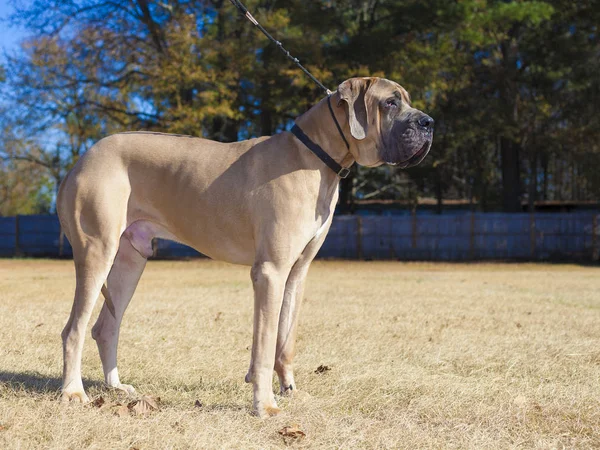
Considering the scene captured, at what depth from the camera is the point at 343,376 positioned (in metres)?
4.95

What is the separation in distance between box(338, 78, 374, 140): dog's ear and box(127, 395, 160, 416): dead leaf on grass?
1980mm

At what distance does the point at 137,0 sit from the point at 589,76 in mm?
17618

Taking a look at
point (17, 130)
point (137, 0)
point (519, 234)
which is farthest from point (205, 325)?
point (17, 130)

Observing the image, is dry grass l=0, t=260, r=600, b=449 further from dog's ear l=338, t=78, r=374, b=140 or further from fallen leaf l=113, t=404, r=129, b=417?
dog's ear l=338, t=78, r=374, b=140

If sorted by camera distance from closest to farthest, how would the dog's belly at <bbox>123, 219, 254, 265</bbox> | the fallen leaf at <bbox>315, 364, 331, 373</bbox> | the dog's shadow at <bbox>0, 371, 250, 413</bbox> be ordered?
the dog's shadow at <bbox>0, 371, 250, 413</bbox> < the dog's belly at <bbox>123, 219, 254, 265</bbox> < the fallen leaf at <bbox>315, 364, 331, 373</bbox>

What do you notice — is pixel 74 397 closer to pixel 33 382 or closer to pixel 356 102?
pixel 33 382

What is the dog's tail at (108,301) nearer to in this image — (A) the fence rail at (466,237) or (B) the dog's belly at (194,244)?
(B) the dog's belly at (194,244)

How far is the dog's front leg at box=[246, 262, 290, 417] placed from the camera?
12.5 ft

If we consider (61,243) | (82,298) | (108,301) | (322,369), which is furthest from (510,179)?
(82,298)

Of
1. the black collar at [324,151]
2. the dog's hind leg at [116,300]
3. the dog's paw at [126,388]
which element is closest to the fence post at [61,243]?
the dog's hind leg at [116,300]

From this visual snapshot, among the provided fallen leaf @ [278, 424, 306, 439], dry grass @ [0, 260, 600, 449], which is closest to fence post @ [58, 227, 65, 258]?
dry grass @ [0, 260, 600, 449]

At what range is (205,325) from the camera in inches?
292

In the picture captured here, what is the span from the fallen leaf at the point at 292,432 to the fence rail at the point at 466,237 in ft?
73.4

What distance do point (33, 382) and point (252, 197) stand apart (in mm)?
Answer: 2059
